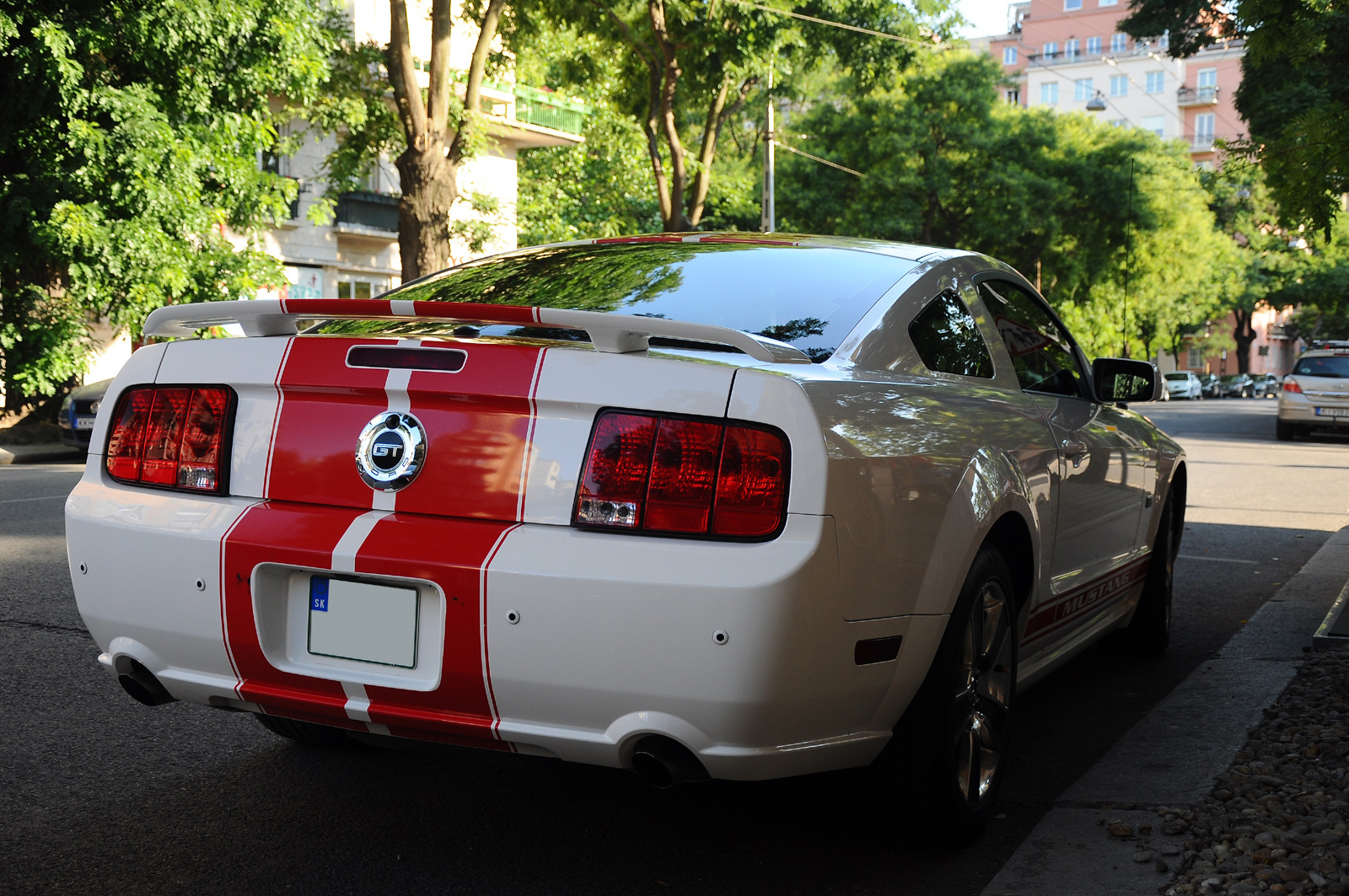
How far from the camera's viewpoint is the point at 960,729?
317cm

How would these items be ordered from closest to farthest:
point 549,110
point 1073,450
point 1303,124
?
point 1073,450 < point 1303,124 < point 549,110

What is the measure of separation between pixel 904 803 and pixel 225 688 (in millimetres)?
1541

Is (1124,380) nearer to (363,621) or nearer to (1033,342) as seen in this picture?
(1033,342)

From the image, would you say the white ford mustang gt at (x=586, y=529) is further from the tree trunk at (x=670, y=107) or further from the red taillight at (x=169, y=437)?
the tree trunk at (x=670, y=107)

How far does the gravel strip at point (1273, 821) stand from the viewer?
9.42 feet

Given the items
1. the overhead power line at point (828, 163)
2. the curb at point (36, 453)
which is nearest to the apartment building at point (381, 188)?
the overhead power line at point (828, 163)

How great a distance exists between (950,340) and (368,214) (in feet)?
102

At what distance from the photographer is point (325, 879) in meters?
2.97

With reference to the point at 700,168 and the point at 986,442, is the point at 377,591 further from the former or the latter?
the point at 700,168

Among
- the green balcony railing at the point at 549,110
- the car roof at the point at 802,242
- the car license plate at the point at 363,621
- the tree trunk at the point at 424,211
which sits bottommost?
the car license plate at the point at 363,621

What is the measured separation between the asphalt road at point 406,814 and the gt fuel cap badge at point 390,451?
581 mm

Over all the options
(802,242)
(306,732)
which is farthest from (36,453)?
(802,242)

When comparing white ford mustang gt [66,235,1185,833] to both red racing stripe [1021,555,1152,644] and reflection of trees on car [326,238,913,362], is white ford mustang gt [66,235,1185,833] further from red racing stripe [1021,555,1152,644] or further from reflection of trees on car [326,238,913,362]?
red racing stripe [1021,555,1152,644]

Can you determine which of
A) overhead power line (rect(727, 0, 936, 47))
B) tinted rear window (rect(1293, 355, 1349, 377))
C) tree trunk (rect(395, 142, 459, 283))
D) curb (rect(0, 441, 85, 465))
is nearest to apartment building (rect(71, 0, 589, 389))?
overhead power line (rect(727, 0, 936, 47))
